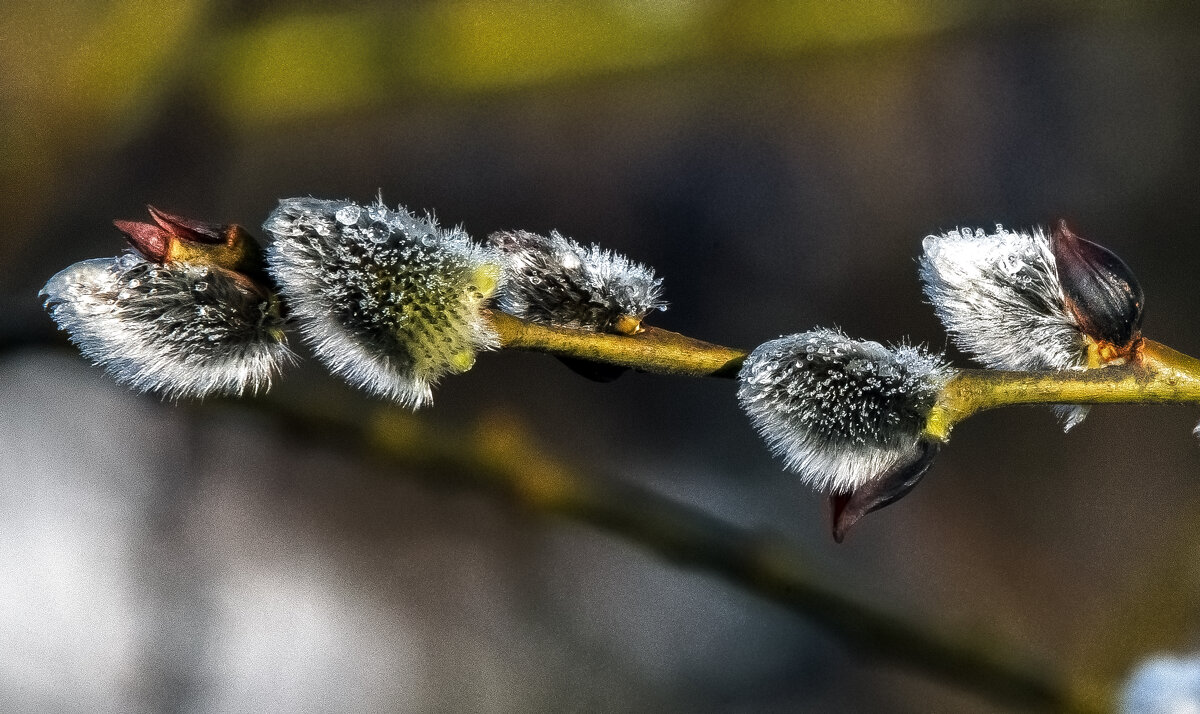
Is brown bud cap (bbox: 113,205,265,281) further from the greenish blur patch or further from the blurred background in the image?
the greenish blur patch

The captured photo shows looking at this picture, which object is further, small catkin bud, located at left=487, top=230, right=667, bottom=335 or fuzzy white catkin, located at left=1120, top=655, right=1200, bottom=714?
fuzzy white catkin, located at left=1120, top=655, right=1200, bottom=714

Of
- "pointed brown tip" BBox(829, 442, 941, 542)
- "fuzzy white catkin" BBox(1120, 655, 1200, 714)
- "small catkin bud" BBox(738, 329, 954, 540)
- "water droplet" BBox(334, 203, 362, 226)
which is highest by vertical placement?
"water droplet" BBox(334, 203, 362, 226)

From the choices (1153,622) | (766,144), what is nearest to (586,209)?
(766,144)

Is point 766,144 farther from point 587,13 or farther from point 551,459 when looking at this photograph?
point 551,459

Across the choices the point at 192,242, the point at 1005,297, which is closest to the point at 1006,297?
the point at 1005,297

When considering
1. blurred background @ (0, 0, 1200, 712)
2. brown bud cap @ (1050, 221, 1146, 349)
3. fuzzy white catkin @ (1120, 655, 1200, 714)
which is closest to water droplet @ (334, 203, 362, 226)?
brown bud cap @ (1050, 221, 1146, 349)

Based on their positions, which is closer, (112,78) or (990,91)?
(990,91)

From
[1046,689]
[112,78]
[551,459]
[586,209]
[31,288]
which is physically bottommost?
[1046,689]
